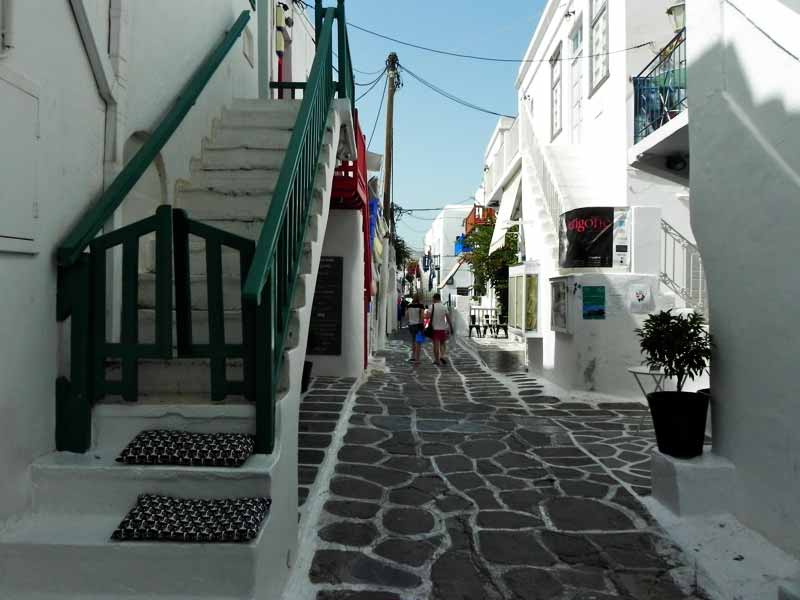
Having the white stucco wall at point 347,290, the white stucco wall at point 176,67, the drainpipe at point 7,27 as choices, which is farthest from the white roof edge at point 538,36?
the drainpipe at point 7,27

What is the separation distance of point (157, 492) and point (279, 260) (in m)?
1.21

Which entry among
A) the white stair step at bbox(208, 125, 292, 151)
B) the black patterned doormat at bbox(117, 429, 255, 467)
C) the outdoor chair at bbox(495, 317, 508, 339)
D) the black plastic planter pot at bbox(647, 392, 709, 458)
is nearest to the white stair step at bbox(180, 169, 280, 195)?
the white stair step at bbox(208, 125, 292, 151)

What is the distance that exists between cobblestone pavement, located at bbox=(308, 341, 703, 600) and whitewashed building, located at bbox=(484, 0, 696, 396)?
1617 millimetres

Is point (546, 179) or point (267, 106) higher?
point (546, 179)

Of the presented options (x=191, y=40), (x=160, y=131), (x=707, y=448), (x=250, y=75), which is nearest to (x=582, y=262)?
(x=707, y=448)

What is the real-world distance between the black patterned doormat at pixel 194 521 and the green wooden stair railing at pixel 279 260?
32cm

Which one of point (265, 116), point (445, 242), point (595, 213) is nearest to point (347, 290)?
point (265, 116)

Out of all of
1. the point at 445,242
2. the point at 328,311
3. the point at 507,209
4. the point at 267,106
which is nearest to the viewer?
the point at 267,106

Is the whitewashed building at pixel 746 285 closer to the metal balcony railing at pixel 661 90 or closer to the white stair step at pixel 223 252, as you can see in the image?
the white stair step at pixel 223 252

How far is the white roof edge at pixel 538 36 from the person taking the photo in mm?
14383

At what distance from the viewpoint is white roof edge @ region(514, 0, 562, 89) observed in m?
14.4

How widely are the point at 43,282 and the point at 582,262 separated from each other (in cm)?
717

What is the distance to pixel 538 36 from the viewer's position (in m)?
16.0

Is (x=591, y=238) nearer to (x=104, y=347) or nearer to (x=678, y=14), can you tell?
(x=678, y=14)
